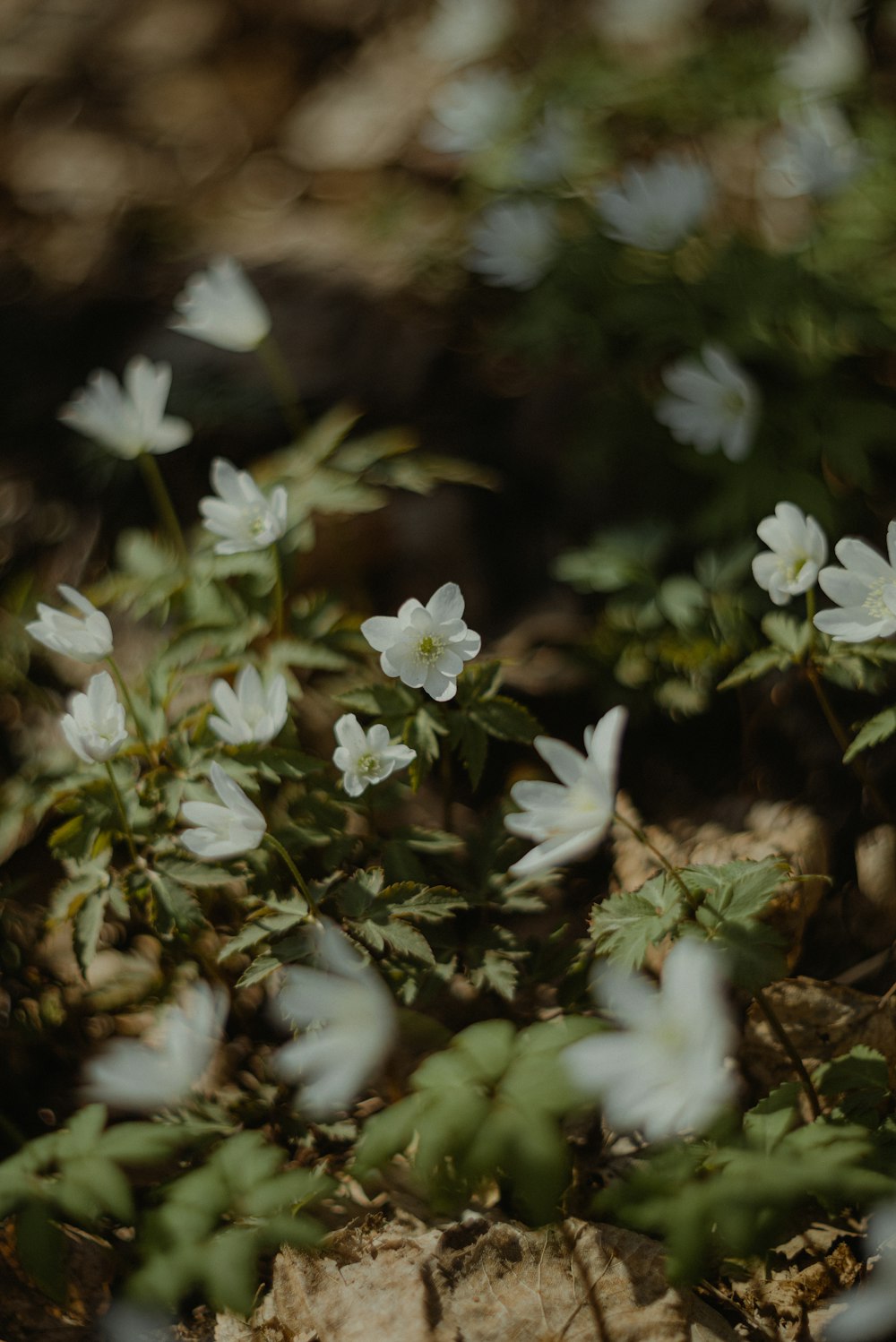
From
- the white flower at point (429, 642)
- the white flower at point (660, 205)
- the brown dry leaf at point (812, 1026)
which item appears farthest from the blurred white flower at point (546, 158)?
the brown dry leaf at point (812, 1026)

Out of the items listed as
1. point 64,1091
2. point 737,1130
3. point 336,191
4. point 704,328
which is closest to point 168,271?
point 336,191

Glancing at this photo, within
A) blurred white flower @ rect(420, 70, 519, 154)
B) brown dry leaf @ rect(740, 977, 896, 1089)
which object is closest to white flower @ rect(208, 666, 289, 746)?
brown dry leaf @ rect(740, 977, 896, 1089)

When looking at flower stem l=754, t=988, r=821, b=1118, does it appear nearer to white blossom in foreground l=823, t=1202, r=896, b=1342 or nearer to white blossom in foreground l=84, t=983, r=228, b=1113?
white blossom in foreground l=823, t=1202, r=896, b=1342

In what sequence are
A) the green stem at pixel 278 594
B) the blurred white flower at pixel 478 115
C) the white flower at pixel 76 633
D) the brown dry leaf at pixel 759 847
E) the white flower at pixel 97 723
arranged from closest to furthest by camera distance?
1. the white flower at pixel 97 723
2. the white flower at pixel 76 633
3. the brown dry leaf at pixel 759 847
4. the green stem at pixel 278 594
5. the blurred white flower at pixel 478 115

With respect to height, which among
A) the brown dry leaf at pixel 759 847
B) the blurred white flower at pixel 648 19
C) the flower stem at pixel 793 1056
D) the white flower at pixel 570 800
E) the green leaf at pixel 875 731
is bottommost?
the brown dry leaf at pixel 759 847

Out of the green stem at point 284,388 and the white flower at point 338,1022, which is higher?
the green stem at point 284,388

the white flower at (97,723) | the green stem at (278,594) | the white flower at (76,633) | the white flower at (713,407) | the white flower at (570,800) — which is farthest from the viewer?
the white flower at (713,407)

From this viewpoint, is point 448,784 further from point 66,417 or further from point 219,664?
point 66,417

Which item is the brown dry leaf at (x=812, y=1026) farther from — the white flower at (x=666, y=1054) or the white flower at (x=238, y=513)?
the white flower at (x=238, y=513)
